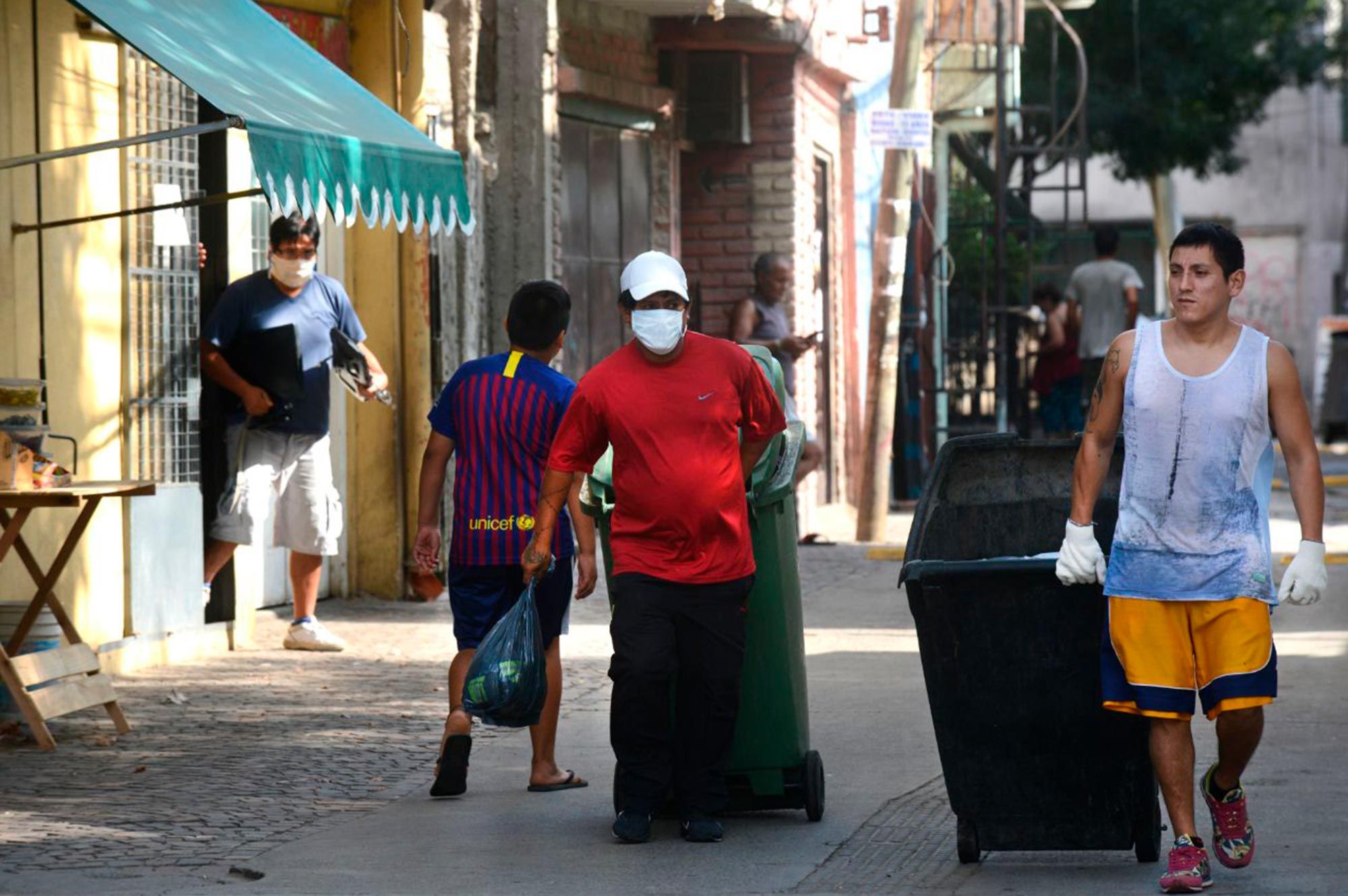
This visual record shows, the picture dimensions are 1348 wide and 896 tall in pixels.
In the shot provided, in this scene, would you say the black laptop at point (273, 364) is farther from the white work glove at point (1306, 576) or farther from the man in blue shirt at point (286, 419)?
the white work glove at point (1306, 576)

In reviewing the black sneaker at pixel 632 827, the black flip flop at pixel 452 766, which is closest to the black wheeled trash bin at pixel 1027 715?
the black sneaker at pixel 632 827

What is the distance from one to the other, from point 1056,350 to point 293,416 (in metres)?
9.75

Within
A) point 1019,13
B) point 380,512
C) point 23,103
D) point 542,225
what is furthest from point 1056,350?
point 23,103

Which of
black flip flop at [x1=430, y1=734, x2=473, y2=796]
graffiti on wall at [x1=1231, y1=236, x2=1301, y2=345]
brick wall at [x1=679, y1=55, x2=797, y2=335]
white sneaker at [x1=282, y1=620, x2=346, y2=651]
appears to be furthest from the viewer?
graffiti on wall at [x1=1231, y1=236, x2=1301, y2=345]

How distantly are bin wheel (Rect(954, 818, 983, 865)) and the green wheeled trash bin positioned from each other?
26.0 inches

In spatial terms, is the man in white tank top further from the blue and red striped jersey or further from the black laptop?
the black laptop

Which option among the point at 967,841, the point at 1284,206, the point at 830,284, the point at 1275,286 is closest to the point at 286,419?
the point at 967,841

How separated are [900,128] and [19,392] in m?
7.58

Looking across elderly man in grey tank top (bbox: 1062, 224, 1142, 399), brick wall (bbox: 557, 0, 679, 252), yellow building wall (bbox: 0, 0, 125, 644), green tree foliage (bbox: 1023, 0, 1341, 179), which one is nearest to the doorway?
brick wall (bbox: 557, 0, 679, 252)

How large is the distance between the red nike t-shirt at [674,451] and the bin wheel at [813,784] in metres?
0.61

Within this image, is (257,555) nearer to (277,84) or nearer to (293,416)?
(293,416)

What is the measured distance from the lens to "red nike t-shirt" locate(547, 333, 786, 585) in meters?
5.84

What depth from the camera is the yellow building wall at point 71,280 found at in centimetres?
842

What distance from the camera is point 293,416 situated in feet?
31.3
